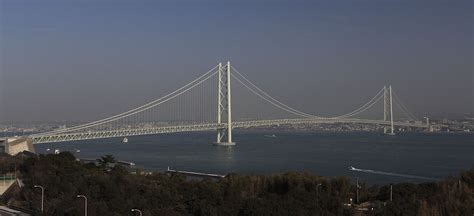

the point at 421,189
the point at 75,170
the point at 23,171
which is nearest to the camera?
the point at 421,189

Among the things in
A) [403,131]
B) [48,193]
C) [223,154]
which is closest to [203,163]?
[223,154]

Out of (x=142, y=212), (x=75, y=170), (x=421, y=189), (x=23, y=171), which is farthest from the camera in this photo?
(x=23, y=171)

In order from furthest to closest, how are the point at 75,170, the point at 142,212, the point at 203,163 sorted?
the point at 203,163, the point at 75,170, the point at 142,212

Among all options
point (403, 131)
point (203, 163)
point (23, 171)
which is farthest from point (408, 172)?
point (403, 131)

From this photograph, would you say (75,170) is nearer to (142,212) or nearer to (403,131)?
(142,212)

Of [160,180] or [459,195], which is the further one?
[160,180]

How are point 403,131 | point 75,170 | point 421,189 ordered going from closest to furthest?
1. point 421,189
2. point 75,170
3. point 403,131

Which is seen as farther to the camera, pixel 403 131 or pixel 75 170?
pixel 403 131

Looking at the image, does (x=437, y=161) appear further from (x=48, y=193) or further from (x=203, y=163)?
(x=48, y=193)

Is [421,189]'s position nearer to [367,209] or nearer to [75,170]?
[367,209]
